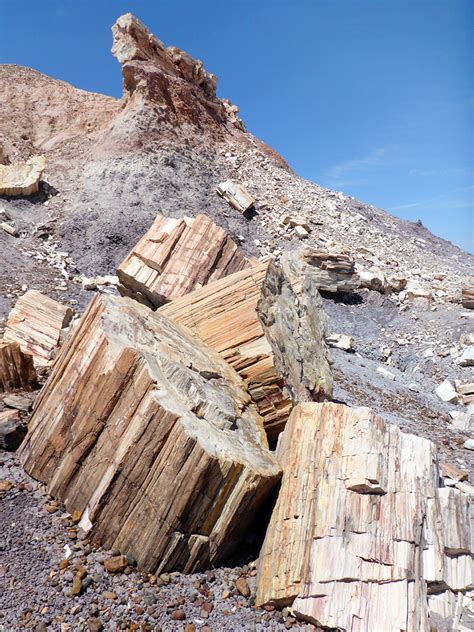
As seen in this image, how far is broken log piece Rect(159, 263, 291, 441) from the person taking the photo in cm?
481

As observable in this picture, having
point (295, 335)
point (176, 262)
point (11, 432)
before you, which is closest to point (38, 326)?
point (176, 262)

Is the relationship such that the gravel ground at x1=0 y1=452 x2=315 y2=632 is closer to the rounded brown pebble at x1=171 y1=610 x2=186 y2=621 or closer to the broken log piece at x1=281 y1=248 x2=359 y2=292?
the rounded brown pebble at x1=171 y1=610 x2=186 y2=621

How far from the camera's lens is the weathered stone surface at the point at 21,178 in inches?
621

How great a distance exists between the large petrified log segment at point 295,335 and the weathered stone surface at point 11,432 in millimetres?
2520

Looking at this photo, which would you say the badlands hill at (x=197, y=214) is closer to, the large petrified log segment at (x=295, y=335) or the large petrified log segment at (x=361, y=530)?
the large petrified log segment at (x=295, y=335)

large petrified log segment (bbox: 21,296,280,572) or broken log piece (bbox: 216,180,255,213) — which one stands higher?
broken log piece (bbox: 216,180,255,213)

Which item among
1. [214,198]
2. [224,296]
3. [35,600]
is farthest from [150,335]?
[214,198]

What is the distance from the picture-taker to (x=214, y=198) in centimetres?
1808

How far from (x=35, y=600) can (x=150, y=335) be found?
2.19 m

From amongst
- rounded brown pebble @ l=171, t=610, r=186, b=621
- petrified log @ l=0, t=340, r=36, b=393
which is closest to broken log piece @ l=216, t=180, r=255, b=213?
petrified log @ l=0, t=340, r=36, b=393

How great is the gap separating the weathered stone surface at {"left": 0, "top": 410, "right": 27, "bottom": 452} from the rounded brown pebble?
212cm

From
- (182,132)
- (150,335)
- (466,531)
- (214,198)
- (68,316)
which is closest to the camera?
(466,531)

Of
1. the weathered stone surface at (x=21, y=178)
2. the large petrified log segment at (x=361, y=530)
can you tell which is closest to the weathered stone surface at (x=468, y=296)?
the large petrified log segment at (x=361, y=530)

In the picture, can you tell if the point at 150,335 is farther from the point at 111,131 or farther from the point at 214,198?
the point at 111,131
